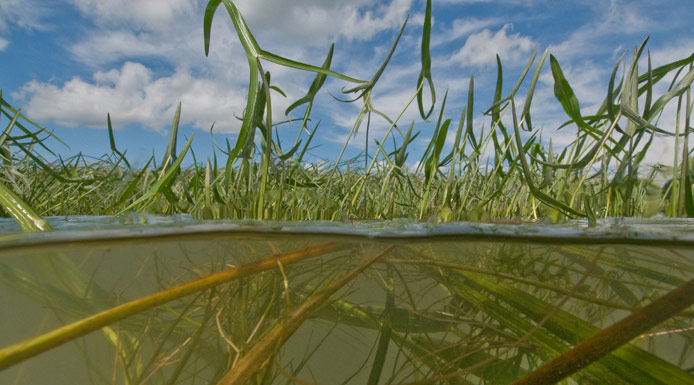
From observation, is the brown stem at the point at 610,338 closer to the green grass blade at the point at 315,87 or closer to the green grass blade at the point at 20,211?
the green grass blade at the point at 315,87

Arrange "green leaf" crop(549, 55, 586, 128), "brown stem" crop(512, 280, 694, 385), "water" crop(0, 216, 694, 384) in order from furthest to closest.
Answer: "green leaf" crop(549, 55, 586, 128) < "water" crop(0, 216, 694, 384) < "brown stem" crop(512, 280, 694, 385)

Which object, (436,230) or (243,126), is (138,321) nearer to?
(243,126)

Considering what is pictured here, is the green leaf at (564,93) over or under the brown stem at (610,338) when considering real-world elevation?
over

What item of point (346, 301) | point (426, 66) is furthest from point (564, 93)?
point (346, 301)

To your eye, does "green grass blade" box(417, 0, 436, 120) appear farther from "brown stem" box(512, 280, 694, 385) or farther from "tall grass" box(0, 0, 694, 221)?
"brown stem" box(512, 280, 694, 385)

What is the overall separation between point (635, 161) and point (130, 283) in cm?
192

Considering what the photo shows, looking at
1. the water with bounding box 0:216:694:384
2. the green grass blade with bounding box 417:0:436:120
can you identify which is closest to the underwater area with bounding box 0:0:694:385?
the water with bounding box 0:216:694:384

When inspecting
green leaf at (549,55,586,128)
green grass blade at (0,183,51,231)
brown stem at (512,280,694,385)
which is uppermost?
green leaf at (549,55,586,128)

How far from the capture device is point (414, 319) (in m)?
1.40

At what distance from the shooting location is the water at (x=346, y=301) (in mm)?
1358

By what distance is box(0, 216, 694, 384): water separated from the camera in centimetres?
136

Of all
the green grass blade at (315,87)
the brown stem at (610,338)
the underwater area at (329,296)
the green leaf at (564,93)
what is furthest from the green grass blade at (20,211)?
the green leaf at (564,93)

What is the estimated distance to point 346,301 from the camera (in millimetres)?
1419

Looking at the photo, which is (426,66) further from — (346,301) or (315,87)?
(346,301)
